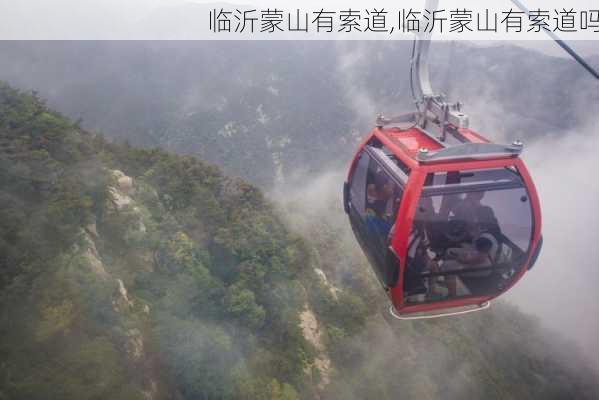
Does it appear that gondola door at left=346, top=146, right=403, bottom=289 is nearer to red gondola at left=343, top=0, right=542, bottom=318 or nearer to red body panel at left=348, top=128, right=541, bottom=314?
red gondola at left=343, top=0, right=542, bottom=318

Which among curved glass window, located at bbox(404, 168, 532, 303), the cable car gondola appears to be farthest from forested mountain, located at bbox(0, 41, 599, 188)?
curved glass window, located at bbox(404, 168, 532, 303)

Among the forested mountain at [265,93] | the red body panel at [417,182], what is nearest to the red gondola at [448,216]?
the red body panel at [417,182]

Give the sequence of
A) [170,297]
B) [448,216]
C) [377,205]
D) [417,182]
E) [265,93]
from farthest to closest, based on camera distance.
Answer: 1. [265,93]
2. [170,297]
3. [377,205]
4. [448,216]
5. [417,182]

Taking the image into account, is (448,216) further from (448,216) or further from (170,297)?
(170,297)

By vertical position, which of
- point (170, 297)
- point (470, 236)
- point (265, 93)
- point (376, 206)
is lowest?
point (265, 93)

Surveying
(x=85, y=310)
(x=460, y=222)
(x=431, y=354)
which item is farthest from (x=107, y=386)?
(x=431, y=354)

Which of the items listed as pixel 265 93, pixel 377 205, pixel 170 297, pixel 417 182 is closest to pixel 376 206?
pixel 377 205

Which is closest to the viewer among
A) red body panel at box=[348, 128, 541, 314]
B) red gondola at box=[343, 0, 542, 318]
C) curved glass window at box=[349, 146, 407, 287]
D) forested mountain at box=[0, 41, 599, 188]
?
red body panel at box=[348, 128, 541, 314]
